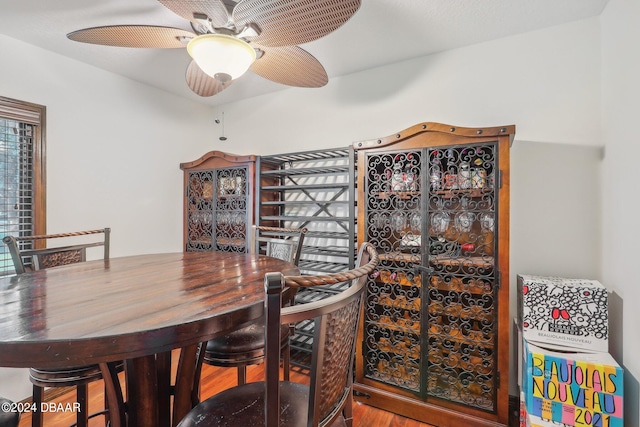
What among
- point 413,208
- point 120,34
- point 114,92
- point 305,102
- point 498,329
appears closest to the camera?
point 120,34

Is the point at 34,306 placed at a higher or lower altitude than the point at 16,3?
lower

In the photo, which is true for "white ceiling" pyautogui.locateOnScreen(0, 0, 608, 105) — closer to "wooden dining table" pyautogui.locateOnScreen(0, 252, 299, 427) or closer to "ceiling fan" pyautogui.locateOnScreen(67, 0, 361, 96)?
"ceiling fan" pyautogui.locateOnScreen(67, 0, 361, 96)

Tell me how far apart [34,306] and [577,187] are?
9.02 ft

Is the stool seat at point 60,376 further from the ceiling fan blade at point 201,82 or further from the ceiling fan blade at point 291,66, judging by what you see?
the ceiling fan blade at point 291,66

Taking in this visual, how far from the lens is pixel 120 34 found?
1.41 metres

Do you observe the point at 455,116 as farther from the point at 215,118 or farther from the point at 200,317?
the point at 215,118

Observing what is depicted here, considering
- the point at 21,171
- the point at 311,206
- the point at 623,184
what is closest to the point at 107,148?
the point at 21,171

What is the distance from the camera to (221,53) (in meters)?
1.28

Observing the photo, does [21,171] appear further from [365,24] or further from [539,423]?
[539,423]

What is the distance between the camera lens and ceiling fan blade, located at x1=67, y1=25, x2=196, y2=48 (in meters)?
1.36

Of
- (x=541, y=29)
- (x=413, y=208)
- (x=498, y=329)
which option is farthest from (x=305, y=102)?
(x=498, y=329)

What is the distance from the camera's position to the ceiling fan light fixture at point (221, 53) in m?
1.26

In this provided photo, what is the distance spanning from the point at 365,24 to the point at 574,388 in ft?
7.78

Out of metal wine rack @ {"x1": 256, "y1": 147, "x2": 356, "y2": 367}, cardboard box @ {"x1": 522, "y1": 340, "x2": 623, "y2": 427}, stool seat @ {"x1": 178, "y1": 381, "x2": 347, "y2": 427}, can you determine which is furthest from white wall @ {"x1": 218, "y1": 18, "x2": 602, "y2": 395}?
stool seat @ {"x1": 178, "y1": 381, "x2": 347, "y2": 427}
